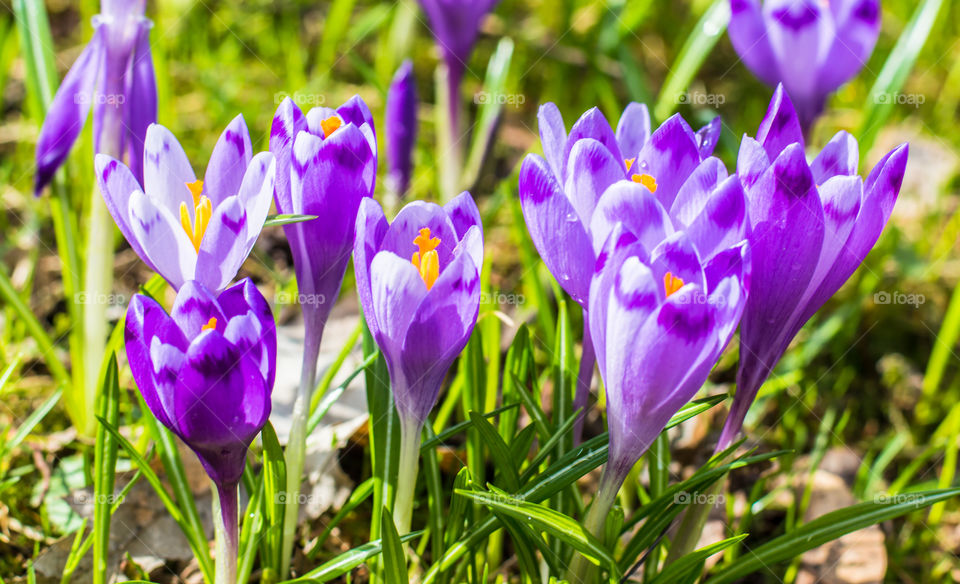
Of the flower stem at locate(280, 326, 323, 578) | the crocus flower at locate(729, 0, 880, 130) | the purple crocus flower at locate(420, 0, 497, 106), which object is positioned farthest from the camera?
the purple crocus flower at locate(420, 0, 497, 106)

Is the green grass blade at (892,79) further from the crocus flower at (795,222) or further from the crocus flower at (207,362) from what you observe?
the crocus flower at (207,362)

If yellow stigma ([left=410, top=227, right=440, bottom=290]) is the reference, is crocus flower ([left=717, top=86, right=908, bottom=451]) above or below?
below

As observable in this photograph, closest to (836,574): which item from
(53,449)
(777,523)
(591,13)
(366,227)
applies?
(777,523)

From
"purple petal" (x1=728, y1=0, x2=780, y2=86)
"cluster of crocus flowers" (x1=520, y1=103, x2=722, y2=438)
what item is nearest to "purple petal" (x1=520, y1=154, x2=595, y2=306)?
"cluster of crocus flowers" (x1=520, y1=103, x2=722, y2=438)

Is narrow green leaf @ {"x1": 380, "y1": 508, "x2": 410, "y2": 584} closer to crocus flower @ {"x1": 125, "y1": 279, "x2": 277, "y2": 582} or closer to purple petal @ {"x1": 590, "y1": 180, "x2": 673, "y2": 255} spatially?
crocus flower @ {"x1": 125, "y1": 279, "x2": 277, "y2": 582}

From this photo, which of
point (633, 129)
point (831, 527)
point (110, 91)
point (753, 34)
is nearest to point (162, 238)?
point (110, 91)

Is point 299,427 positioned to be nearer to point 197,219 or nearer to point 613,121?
point 197,219
